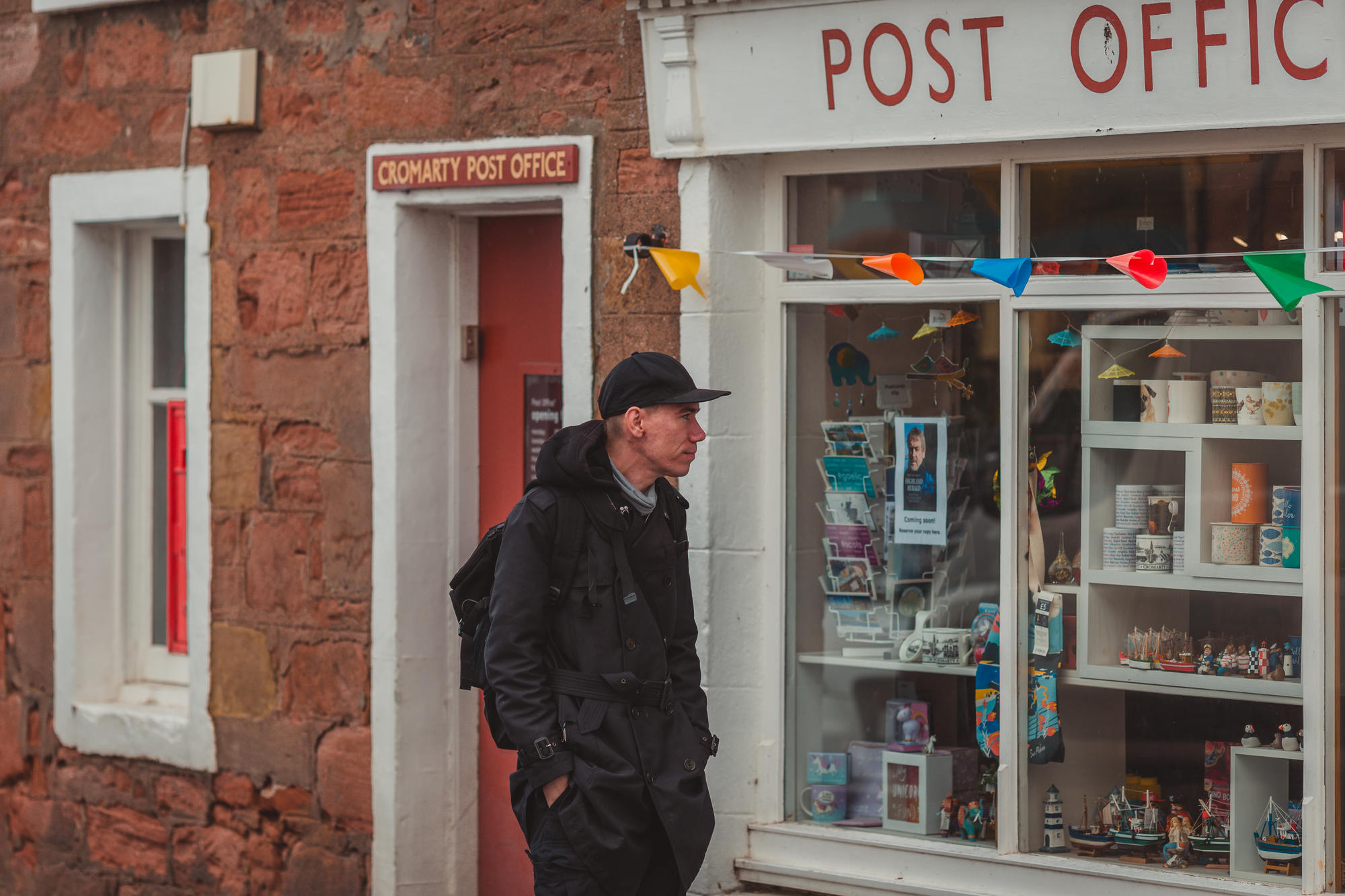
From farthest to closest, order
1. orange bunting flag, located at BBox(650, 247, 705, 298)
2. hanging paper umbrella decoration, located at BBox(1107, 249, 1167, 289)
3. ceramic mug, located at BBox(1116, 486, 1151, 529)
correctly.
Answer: orange bunting flag, located at BBox(650, 247, 705, 298), ceramic mug, located at BBox(1116, 486, 1151, 529), hanging paper umbrella decoration, located at BBox(1107, 249, 1167, 289)

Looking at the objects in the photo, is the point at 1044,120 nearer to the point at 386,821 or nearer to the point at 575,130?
the point at 575,130

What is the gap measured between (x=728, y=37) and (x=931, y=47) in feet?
2.33

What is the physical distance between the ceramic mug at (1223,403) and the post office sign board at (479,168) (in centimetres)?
223

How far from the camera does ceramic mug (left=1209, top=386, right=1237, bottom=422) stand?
201 inches

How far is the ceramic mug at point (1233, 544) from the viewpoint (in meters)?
5.06

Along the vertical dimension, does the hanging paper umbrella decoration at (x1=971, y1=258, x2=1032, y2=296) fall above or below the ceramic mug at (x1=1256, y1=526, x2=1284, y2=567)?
above

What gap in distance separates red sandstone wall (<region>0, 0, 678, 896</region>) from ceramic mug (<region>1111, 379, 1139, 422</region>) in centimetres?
147

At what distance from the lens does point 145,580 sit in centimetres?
728

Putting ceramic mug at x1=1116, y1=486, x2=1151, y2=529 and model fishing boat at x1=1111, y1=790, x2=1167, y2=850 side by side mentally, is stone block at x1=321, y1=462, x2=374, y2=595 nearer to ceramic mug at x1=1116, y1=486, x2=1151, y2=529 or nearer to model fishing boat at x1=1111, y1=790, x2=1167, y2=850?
ceramic mug at x1=1116, y1=486, x2=1151, y2=529

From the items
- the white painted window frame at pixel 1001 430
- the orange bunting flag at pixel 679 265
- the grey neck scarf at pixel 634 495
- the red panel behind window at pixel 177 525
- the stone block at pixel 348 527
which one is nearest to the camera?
the grey neck scarf at pixel 634 495

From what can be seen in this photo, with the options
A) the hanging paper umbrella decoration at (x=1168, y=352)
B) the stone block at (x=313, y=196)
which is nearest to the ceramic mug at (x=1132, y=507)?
the hanging paper umbrella decoration at (x=1168, y=352)

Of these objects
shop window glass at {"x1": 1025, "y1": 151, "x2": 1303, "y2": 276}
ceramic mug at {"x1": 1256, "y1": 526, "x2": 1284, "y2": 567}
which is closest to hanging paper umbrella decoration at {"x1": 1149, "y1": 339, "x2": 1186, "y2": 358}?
shop window glass at {"x1": 1025, "y1": 151, "x2": 1303, "y2": 276}

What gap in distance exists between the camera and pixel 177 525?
723 centimetres

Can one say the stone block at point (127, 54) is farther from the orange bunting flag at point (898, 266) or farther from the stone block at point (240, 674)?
the orange bunting flag at point (898, 266)
